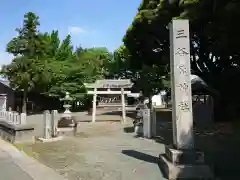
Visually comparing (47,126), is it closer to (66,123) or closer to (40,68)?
(66,123)

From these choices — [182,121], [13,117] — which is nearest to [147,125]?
[13,117]

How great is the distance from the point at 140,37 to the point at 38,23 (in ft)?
53.0

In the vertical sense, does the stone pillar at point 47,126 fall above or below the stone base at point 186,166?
above

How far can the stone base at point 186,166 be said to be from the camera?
21.6ft

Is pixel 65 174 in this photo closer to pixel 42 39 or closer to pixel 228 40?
pixel 228 40

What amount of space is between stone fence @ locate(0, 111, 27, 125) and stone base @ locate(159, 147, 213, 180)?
8429 mm

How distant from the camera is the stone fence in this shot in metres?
13.7

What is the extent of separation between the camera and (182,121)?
7.21 m

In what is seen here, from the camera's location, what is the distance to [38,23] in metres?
33.9

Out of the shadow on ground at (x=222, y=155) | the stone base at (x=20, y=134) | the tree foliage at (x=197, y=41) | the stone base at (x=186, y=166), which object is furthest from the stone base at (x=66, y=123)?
the stone base at (x=186, y=166)

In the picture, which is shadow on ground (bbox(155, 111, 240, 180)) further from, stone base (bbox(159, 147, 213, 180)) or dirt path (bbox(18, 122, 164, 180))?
dirt path (bbox(18, 122, 164, 180))

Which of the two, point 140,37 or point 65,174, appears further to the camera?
point 140,37

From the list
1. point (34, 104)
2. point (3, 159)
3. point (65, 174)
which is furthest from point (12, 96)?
point (65, 174)

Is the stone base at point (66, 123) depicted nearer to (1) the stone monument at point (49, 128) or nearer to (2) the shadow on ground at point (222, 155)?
(1) the stone monument at point (49, 128)
